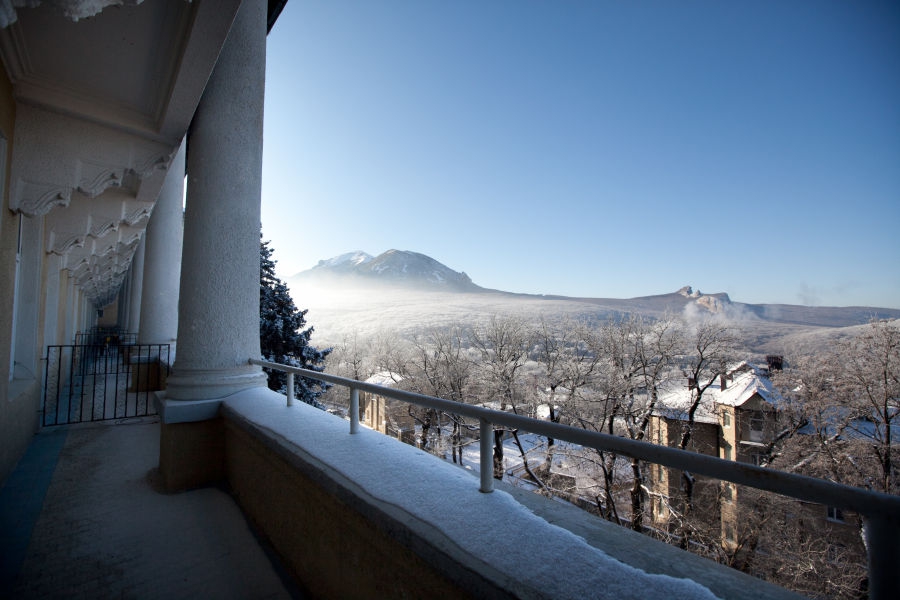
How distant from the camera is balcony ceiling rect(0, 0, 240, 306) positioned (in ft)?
10.1

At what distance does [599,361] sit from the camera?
20.4 meters

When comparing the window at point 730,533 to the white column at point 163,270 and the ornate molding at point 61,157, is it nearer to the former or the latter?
the white column at point 163,270

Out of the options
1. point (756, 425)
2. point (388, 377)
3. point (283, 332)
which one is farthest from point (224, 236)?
point (388, 377)

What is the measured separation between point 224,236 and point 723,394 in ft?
75.2

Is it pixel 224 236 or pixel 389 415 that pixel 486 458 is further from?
pixel 389 415

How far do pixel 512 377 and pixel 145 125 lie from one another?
20.1 m

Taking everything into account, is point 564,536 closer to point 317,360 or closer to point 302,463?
point 302,463

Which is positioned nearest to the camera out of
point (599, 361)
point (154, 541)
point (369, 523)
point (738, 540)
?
point (369, 523)

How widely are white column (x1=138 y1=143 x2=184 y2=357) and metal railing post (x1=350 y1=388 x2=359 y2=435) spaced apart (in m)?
8.44

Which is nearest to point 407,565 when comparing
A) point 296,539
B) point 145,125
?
point 296,539

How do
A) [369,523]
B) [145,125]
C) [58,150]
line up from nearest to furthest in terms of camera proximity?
[369,523] → [58,150] → [145,125]

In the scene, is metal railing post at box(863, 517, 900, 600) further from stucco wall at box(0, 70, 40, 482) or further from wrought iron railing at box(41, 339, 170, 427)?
wrought iron railing at box(41, 339, 170, 427)

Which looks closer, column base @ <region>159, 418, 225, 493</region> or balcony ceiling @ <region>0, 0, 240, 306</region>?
balcony ceiling @ <region>0, 0, 240, 306</region>

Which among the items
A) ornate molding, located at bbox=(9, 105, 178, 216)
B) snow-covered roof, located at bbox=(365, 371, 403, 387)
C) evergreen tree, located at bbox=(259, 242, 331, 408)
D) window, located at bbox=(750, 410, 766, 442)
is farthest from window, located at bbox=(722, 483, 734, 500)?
ornate molding, located at bbox=(9, 105, 178, 216)
